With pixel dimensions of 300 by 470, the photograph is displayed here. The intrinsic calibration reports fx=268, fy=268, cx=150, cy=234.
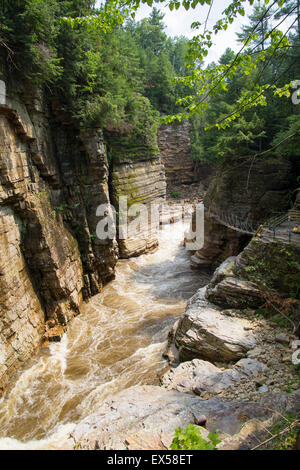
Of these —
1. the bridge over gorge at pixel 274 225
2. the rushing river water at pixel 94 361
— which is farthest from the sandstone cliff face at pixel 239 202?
the rushing river water at pixel 94 361

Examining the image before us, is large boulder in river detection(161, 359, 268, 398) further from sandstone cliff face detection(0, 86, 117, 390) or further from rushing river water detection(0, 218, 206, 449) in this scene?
sandstone cliff face detection(0, 86, 117, 390)

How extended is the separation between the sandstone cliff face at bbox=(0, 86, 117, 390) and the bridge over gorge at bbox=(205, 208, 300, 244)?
211 inches

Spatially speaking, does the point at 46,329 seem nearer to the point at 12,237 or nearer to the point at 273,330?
the point at 12,237

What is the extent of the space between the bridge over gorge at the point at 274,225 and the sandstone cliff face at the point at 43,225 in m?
5.35

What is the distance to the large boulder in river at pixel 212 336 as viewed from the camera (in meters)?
6.07

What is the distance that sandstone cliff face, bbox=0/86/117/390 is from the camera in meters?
7.38

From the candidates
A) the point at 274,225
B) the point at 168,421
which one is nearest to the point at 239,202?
the point at 274,225

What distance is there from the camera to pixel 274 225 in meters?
8.79

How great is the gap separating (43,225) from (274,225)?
24.5ft

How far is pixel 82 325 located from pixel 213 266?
702 centimetres

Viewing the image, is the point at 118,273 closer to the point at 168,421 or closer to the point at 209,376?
the point at 209,376

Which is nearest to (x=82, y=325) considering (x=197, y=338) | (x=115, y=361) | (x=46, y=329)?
(x=46, y=329)

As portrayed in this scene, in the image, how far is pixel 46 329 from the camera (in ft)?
29.0

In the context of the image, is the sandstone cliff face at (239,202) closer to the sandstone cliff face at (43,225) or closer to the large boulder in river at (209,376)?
the sandstone cliff face at (43,225)
